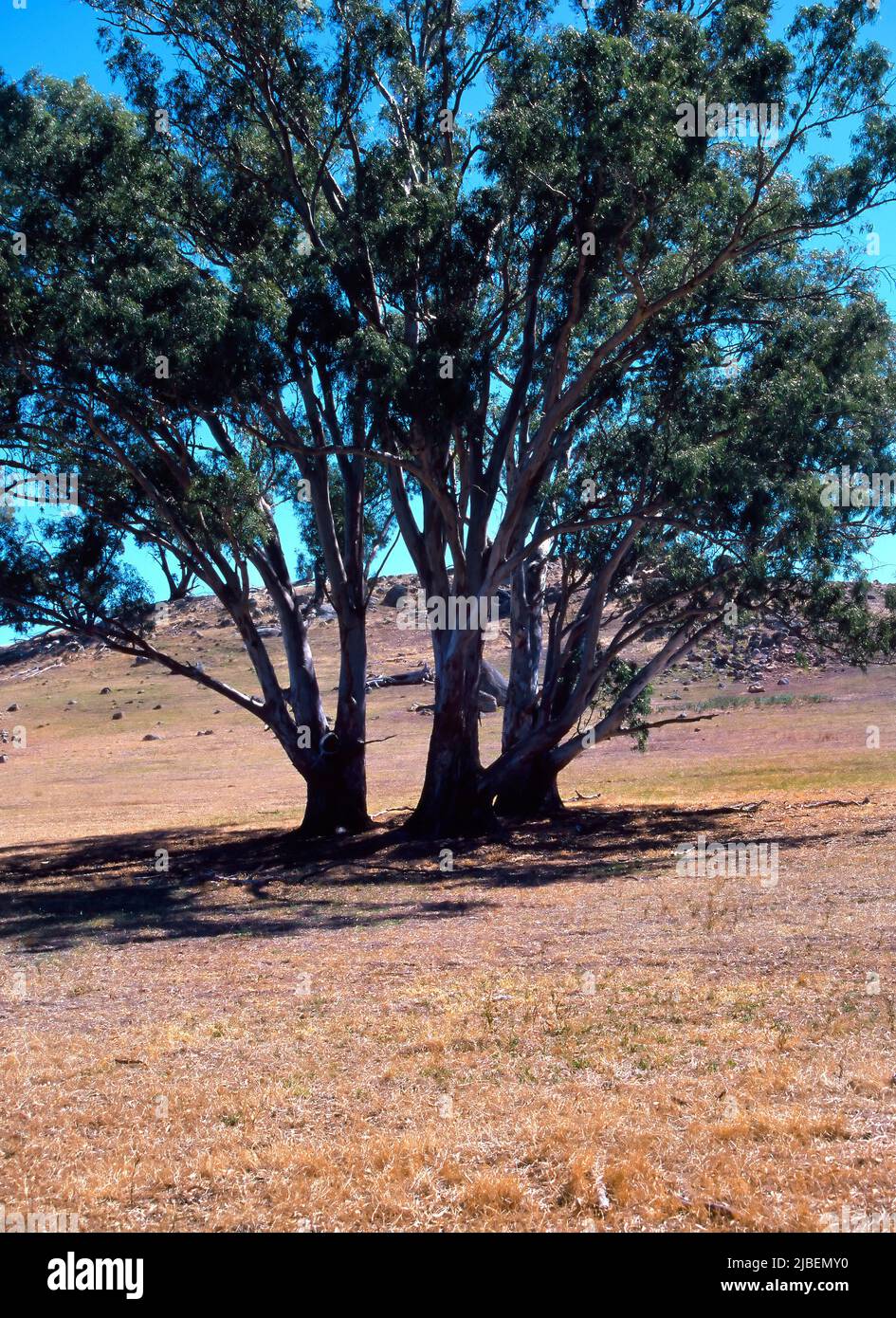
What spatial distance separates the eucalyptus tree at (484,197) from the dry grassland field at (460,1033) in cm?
510

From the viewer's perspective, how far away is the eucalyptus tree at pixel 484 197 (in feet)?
46.0

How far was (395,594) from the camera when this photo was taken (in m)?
86.5

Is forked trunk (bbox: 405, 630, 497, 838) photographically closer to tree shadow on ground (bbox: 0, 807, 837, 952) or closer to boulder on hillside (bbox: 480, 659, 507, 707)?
tree shadow on ground (bbox: 0, 807, 837, 952)

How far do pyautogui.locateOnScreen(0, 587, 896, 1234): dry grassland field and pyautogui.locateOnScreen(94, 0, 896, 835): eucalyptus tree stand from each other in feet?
16.7

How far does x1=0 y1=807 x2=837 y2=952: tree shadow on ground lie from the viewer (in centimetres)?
1234

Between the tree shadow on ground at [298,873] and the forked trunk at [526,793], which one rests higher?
the forked trunk at [526,793]

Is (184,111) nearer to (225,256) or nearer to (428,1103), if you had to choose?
(225,256)

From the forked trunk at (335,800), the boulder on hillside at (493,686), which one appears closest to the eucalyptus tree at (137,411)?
the forked trunk at (335,800)

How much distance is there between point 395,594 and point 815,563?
69183 mm

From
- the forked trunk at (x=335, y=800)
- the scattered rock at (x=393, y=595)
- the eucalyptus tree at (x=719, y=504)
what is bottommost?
the forked trunk at (x=335, y=800)

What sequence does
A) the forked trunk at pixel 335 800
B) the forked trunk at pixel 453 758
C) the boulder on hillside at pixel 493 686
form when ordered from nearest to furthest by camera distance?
1. the forked trunk at pixel 453 758
2. the forked trunk at pixel 335 800
3. the boulder on hillside at pixel 493 686

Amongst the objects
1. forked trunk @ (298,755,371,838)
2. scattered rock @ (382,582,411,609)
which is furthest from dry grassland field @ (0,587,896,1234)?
scattered rock @ (382,582,411,609)

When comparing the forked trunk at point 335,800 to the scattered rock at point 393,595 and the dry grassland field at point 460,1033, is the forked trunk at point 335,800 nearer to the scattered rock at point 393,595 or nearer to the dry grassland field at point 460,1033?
the dry grassland field at point 460,1033

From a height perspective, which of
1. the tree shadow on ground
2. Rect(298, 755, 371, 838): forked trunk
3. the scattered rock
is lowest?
the tree shadow on ground
